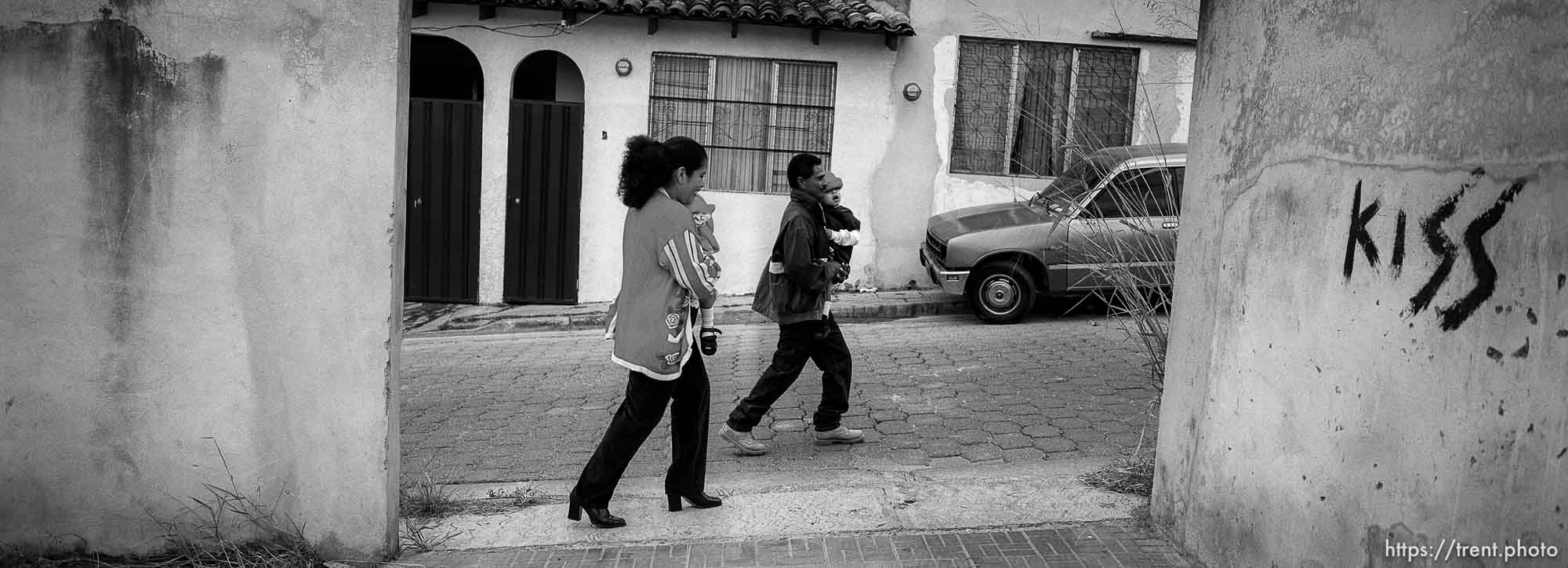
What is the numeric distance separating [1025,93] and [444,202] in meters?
6.44

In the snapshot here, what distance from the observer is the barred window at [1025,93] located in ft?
42.3

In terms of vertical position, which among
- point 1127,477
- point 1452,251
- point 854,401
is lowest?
point 854,401

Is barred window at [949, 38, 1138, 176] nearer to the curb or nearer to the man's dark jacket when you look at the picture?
the curb

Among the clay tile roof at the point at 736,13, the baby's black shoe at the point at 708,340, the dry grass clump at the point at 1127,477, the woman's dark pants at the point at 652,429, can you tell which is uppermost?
the clay tile roof at the point at 736,13

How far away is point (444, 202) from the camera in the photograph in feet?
42.4

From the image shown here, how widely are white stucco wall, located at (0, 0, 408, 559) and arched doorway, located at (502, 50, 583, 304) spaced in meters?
8.64

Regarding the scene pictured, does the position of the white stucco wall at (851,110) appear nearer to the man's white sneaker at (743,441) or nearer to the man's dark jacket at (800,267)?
the man's white sneaker at (743,441)

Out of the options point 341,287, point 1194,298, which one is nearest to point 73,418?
point 341,287

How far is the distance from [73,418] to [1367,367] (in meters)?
4.28

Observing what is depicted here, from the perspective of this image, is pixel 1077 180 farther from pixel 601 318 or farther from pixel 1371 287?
pixel 601 318

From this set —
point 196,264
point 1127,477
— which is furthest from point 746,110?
point 196,264

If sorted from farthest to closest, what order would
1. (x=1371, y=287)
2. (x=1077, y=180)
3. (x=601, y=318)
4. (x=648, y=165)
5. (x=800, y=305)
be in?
(x=601, y=318) → (x=1077, y=180) → (x=800, y=305) → (x=648, y=165) → (x=1371, y=287)

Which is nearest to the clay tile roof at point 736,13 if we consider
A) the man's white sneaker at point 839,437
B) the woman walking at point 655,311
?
the man's white sneaker at point 839,437

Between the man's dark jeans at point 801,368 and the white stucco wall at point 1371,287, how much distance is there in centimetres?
198
